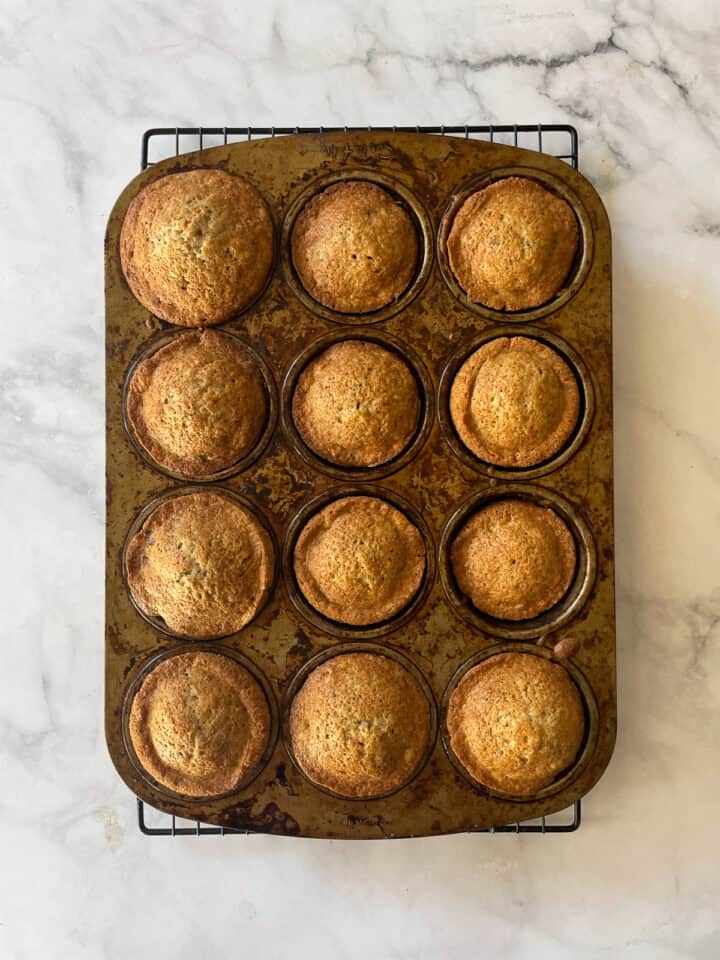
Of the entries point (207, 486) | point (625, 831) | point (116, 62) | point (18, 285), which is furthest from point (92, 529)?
point (625, 831)

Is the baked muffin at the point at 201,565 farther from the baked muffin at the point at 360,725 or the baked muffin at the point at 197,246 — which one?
the baked muffin at the point at 197,246

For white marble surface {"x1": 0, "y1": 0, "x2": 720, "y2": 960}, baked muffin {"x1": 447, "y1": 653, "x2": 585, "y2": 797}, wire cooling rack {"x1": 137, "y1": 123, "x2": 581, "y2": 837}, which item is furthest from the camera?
white marble surface {"x1": 0, "y1": 0, "x2": 720, "y2": 960}

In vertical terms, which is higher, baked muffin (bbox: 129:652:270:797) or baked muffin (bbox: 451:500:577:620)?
baked muffin (bbox: 451:500:577:620)

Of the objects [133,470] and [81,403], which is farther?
[81,403]

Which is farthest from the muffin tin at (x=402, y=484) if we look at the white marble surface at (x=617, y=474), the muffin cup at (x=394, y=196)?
the white marble surface at (x=617, y=474)

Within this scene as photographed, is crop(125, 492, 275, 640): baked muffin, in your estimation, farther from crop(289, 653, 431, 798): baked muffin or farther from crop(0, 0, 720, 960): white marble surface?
crop(0, 0, 720, 960): white marble surface

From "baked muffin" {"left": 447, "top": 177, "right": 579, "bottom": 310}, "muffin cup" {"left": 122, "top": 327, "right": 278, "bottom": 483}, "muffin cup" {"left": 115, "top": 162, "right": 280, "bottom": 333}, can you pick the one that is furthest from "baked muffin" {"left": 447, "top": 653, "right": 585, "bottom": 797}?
"muffin cup" {"left": 115, "top": 162, "right": 280, "bottom": 333}

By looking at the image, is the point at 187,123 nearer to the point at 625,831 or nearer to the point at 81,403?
the point at 81,403
